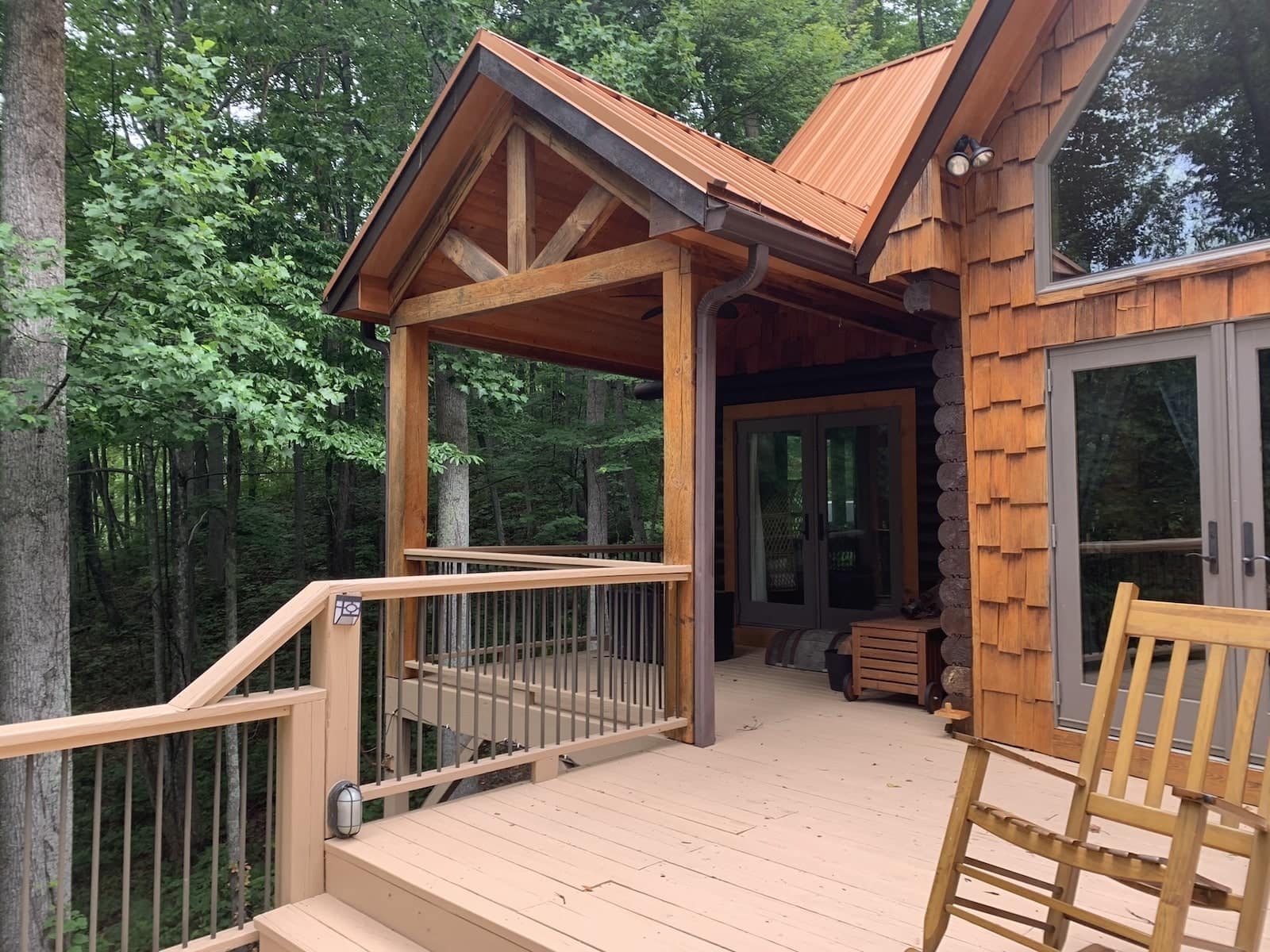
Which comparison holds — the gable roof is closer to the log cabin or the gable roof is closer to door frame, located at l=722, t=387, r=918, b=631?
the log cabin

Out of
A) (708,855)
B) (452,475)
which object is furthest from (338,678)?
(452,475)

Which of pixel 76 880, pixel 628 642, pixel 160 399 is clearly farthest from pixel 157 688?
pixel 628 642

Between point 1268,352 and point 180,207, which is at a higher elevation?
point 180,207

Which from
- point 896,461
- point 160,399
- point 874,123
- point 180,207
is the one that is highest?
point 874,123

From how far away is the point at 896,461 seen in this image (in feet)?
24.3

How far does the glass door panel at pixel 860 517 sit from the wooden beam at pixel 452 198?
3615 mm

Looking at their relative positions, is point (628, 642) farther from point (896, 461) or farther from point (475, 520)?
point (475, 520)

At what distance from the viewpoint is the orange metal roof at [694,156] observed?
442 centimetres

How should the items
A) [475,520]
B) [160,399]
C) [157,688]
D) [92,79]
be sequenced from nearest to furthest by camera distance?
[160,399], [92,79], [157,688], [475,520]

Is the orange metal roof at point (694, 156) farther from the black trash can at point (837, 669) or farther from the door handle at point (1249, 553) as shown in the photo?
the black trash can at point (837, 669)

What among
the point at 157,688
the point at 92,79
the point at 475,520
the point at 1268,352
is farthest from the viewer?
the point at 475,520

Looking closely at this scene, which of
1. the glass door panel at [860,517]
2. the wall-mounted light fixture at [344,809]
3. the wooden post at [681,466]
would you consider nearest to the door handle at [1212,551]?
the wooden post at [681,466]

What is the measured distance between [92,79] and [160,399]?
5.31 metres

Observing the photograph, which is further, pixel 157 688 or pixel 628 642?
pixel 157 688
